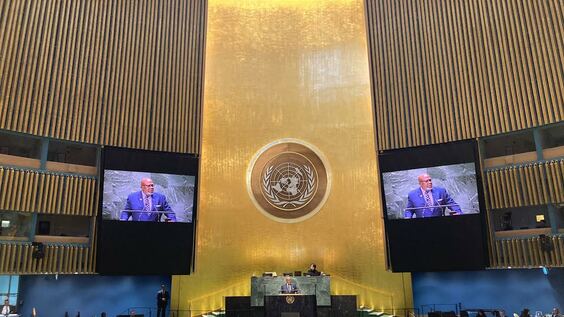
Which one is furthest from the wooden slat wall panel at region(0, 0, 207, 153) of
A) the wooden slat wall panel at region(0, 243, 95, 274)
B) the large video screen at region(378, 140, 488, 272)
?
the large video screen at region(378, 140, 488, 272)

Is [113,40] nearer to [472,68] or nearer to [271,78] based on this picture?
[271,78]

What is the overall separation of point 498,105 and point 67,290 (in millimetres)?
12606

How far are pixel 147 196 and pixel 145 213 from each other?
472mm

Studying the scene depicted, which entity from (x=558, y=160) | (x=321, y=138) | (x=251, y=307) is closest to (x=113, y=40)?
(x=321, y=138)

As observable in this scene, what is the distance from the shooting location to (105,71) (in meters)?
12.4

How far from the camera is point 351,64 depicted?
45.3 feet

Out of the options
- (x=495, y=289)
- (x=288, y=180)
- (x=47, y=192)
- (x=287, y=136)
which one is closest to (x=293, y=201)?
(x=288, y=180)

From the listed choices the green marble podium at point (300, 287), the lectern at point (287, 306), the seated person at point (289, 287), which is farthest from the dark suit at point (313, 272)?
the lectern at point (287, 306)

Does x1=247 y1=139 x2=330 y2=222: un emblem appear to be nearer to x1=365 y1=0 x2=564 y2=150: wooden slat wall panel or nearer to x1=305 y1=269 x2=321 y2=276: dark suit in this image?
x1=305 y1=269 x2=321 y2=276: dark suit

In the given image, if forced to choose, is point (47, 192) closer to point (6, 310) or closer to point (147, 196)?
point (147, 196)

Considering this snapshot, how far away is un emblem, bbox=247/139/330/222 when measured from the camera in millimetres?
13188

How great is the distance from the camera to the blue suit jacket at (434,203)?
1172 centimetres

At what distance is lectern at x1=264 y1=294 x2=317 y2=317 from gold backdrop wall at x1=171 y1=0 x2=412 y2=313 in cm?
200

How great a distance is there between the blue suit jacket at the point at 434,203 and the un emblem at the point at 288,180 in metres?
2.46
